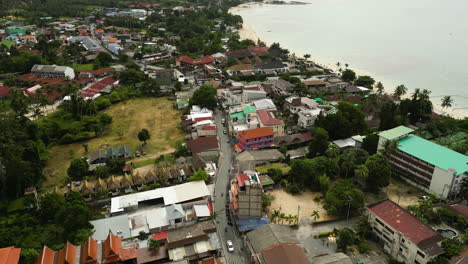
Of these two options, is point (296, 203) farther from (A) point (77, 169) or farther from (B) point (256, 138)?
(A) point (77, 169)

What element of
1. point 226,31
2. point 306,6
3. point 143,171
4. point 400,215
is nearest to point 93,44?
point 226,31

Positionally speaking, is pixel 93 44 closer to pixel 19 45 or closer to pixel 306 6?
pixel 19 45

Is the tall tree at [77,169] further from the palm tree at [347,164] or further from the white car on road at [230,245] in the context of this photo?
the palm tree at [347,164]

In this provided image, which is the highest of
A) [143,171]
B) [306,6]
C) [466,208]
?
[306,6]

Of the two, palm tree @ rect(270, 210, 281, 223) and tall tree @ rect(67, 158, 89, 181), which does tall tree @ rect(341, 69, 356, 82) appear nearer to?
palm tree @ rect(270, 210, 281, 223)

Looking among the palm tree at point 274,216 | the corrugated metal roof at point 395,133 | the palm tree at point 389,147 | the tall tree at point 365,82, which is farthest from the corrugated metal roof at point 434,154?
the tall tree at point 365,82

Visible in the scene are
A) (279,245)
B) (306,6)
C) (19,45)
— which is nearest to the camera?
(279,245)

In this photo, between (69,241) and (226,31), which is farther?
(226,31)

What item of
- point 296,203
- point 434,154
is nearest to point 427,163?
point 434,154
